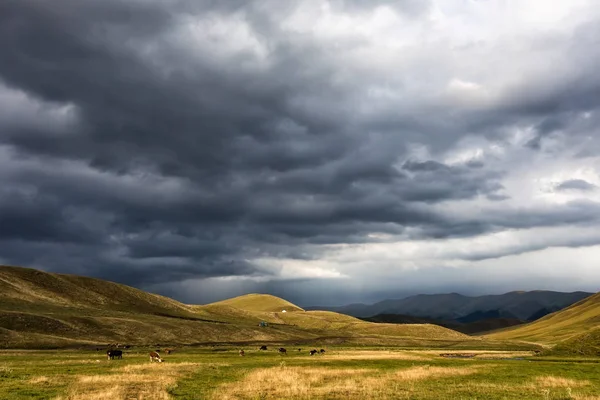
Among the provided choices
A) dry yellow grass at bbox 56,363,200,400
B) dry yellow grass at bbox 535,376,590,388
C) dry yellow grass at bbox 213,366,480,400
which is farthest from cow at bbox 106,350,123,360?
dry yellow grass at bbox 535,376,590,388

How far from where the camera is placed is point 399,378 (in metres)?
44.3

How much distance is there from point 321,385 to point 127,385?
15.3 m

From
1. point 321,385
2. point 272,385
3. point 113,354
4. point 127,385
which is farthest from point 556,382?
point 113,354

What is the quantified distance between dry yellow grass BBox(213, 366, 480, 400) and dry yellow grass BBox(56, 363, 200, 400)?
462 cm

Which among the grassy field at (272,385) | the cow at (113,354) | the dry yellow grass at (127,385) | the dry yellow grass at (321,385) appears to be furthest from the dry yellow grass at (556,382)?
the cow at (113,354)

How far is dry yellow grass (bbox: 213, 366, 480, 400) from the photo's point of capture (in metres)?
32.8

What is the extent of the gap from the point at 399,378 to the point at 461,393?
9.40m

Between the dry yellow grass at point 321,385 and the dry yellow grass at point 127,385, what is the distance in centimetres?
462

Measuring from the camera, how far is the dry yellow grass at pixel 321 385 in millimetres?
32812

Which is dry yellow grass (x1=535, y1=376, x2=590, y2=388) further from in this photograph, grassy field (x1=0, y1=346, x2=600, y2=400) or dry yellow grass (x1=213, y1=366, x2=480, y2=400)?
dry yellow grass (x1=213, y1=366, x2=480, y2=400)

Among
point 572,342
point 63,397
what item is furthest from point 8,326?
point 572,342

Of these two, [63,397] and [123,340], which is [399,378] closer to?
[63,397]

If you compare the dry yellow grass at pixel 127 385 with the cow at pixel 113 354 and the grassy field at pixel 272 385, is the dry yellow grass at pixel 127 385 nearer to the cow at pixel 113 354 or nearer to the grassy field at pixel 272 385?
the grassy field at pixel 272 385

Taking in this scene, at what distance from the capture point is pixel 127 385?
3541cm
